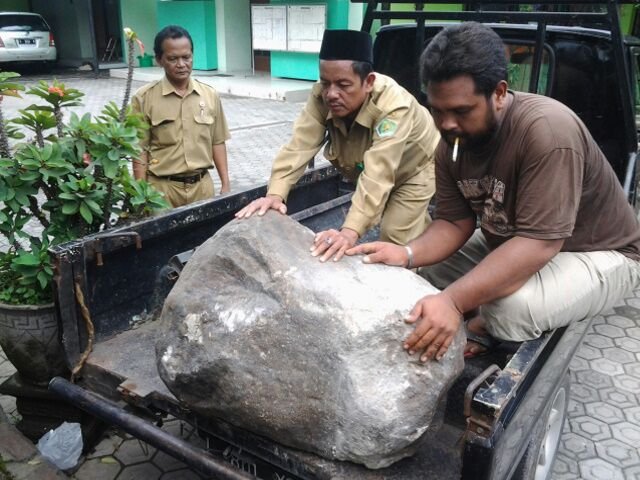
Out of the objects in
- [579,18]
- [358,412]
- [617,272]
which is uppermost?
[579,18]

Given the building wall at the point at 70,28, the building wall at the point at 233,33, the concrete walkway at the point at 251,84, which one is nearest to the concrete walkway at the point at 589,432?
the concrete walkway at the point at 251,84

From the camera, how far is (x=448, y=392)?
1.95m

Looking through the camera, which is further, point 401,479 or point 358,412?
point 401,479

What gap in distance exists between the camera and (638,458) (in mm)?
2719

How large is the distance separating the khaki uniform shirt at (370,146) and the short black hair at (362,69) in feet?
0.49

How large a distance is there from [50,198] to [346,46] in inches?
56.8

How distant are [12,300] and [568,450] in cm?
260

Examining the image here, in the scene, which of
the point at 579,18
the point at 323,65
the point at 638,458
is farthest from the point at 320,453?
the point at 579,18

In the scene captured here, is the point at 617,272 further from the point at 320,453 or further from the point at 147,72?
the point at 147,72

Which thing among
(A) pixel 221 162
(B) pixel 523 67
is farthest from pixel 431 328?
(A) pixel 221 162

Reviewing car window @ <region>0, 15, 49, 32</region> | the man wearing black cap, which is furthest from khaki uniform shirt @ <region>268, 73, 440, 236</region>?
car window @ <region>0, 15, 49, 32</region>

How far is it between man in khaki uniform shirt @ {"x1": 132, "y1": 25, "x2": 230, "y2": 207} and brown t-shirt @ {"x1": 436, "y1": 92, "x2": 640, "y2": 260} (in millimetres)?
1841

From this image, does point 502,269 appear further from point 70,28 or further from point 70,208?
point 70,28

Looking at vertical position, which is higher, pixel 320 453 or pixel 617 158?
pixel 617 158
